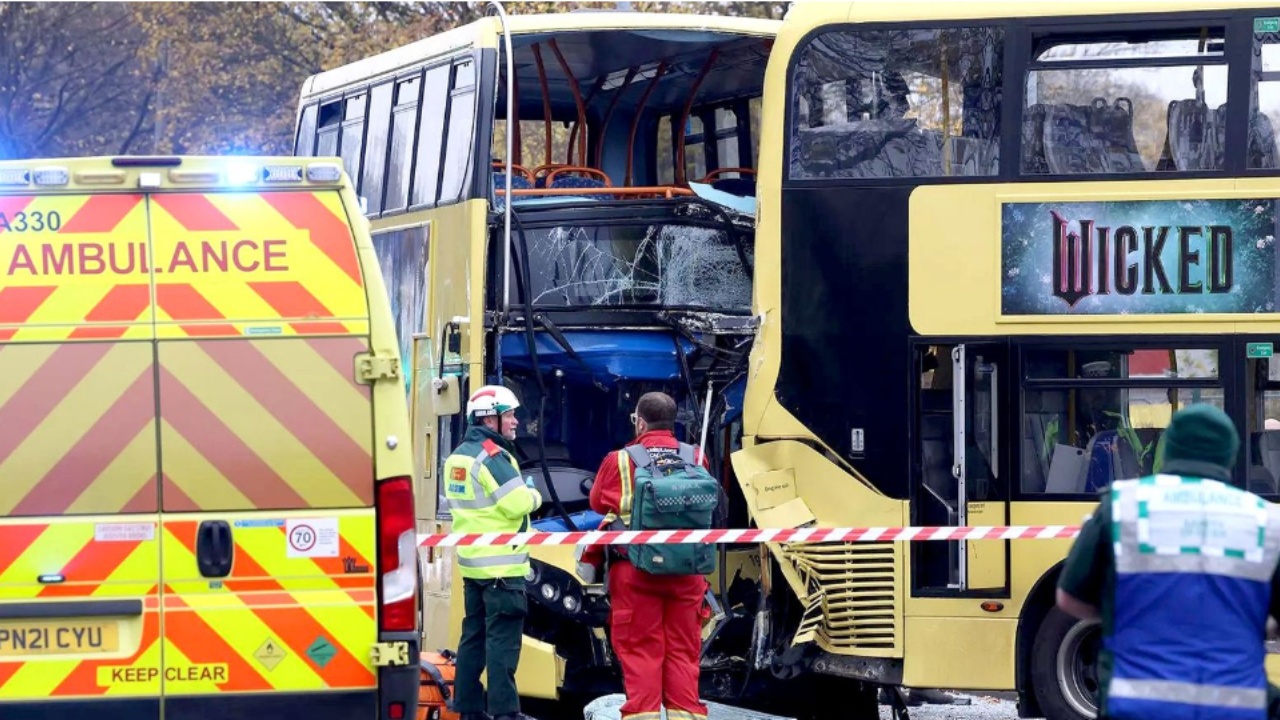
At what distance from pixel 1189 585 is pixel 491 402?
15.8 feet

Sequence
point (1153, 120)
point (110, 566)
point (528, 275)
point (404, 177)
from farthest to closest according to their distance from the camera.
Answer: point (404, 177) → point (528, 275) → point (1153, 120) → point (110, 566)

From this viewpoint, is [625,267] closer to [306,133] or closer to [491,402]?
[491,402]

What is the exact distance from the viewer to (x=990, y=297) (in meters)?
9.60

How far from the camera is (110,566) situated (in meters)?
Result: 6.68

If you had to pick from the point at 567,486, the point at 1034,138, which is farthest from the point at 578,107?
the point at 1034,138

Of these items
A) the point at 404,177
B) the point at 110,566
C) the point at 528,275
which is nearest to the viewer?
the point at 110,566

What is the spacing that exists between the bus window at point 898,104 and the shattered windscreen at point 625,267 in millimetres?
1187

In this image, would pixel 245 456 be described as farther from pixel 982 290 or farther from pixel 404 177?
pixel 404 177

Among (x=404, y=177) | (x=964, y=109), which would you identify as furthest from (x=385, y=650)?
(x=404, y=177)

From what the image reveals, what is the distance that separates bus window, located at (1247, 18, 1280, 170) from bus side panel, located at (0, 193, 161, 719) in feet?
17.2

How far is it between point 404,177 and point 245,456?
5.61m

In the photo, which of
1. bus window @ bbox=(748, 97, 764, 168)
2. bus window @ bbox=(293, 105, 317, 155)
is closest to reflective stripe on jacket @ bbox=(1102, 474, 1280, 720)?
bus window @ bbox=(748, 97, 764, 168)

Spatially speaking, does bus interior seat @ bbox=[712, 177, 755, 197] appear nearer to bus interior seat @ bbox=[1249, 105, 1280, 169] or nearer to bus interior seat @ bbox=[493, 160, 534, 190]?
bus interior seat @ bbox=[493, 160, 534, 190]

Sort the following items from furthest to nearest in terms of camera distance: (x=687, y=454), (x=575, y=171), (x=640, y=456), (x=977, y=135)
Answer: (x=575, y=171)
(x=977, y=135)
(x=687, y=454)
(x=640, y=456)
